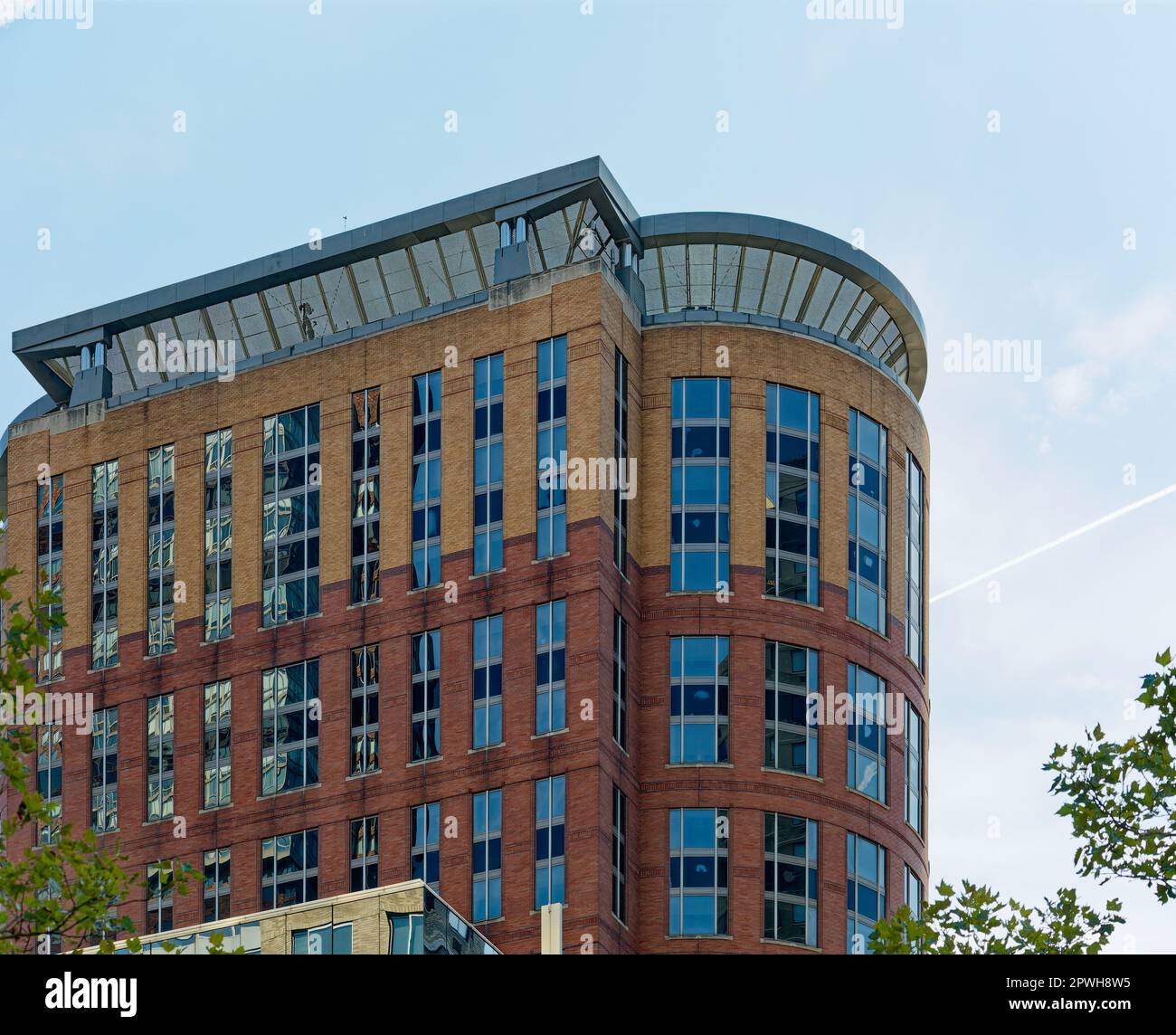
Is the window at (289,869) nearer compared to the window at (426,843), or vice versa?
the window at (426,843)

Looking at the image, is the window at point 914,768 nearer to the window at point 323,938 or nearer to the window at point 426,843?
the window at point 426,843

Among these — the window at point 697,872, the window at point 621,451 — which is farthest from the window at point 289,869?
the window at point 621,451

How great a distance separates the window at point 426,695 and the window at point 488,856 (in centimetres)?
309

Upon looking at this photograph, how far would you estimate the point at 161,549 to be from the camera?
329 feet

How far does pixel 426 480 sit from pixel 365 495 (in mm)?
2985

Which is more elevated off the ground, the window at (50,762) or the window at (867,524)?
the window at (867,524)

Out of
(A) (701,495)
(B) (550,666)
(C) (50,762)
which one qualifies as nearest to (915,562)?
(A) (701,495)

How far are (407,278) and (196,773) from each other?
74.3 ft

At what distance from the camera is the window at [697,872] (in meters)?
86.4

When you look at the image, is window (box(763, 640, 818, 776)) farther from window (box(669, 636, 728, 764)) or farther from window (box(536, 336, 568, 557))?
window (box(536, 336, 568, 557))

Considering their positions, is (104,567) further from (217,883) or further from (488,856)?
(488,856)

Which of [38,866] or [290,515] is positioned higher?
[290,515]

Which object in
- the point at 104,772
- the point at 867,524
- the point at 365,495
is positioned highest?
the point at 365,495
